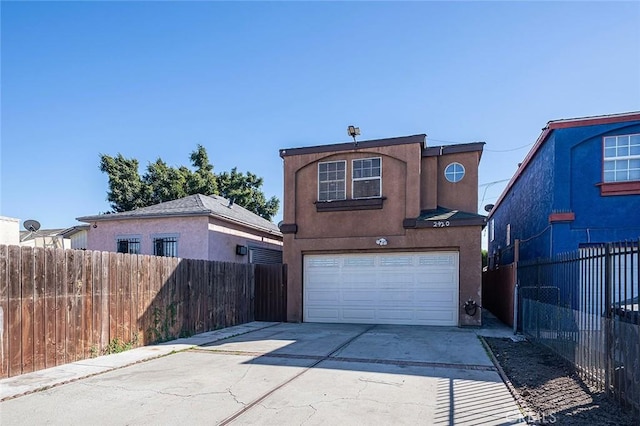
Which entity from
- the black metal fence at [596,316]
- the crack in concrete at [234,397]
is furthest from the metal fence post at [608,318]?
the crack in concrete at [234,397]

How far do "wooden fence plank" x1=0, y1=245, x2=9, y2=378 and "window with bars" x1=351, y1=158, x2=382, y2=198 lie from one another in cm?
981

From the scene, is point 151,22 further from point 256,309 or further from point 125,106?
point 256,309

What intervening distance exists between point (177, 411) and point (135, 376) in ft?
7.20

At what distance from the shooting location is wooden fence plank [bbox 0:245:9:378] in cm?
621

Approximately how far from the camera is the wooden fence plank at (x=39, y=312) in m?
6.76

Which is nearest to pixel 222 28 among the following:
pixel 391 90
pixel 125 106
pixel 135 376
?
pixel 391 90

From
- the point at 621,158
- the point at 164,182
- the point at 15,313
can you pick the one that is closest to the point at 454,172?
the point at 621,158

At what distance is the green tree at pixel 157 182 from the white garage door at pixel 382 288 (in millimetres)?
17785

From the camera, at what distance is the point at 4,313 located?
247 inches

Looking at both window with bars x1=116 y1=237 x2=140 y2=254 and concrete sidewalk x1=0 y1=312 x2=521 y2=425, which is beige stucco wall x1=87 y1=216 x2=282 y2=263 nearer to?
window with bars x1=116 y1=237 x2=140 y2=254

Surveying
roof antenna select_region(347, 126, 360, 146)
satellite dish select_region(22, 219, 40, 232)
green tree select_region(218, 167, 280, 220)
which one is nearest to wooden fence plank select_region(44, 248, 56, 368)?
roof antenna select_region(347, 126, 360, 146)

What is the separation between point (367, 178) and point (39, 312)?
9885 mm

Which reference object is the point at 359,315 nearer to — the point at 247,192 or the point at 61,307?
the point at 61,307

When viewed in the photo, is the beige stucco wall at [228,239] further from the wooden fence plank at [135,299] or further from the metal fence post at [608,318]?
the metal fence post at [608,318]
